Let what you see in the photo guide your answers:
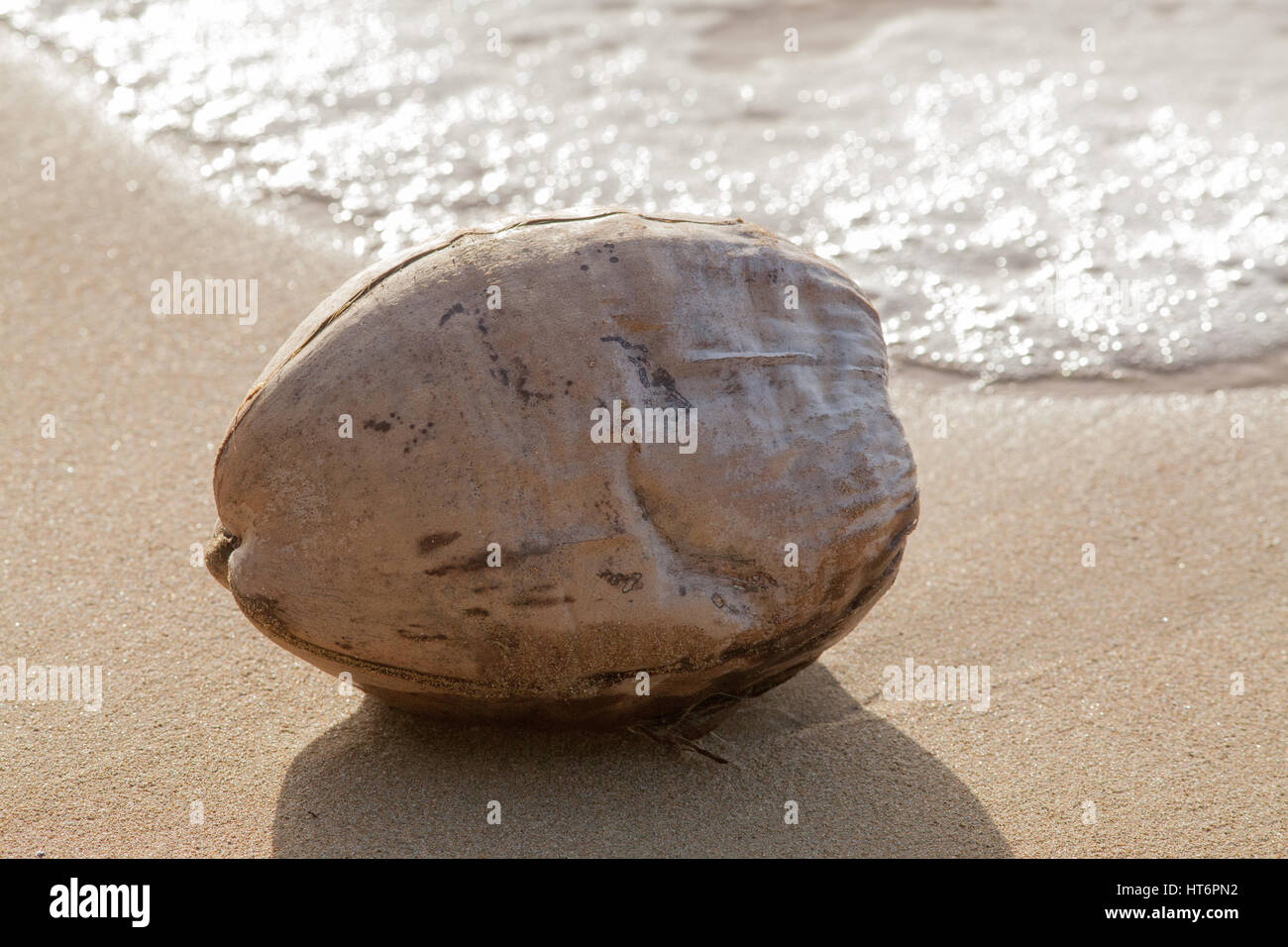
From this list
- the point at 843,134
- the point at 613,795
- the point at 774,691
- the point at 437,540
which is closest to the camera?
the point at 437,540

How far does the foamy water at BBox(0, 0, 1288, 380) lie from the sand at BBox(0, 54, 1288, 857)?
0.70 metres

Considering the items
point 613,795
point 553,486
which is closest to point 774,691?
point 613,795

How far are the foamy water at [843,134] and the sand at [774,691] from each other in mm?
700

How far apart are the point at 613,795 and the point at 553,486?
0.68 m

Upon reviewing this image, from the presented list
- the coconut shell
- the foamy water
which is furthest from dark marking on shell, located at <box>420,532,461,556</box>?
the foamy water

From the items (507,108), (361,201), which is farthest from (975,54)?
(361,201)

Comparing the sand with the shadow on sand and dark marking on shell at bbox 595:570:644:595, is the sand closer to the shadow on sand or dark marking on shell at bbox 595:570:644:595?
the shadow on sand

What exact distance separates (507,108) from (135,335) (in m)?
2.38

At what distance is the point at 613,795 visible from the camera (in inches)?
107

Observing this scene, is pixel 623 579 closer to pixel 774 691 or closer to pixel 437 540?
pixel 437 540

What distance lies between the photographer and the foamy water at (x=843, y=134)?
5.00m

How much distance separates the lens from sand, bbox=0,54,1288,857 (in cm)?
270

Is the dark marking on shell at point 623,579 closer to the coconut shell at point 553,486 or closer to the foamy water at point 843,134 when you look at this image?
the coconut shell at point 553,486

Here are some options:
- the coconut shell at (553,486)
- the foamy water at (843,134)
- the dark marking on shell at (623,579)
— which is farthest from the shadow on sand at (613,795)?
the foamy water at (843,134)
